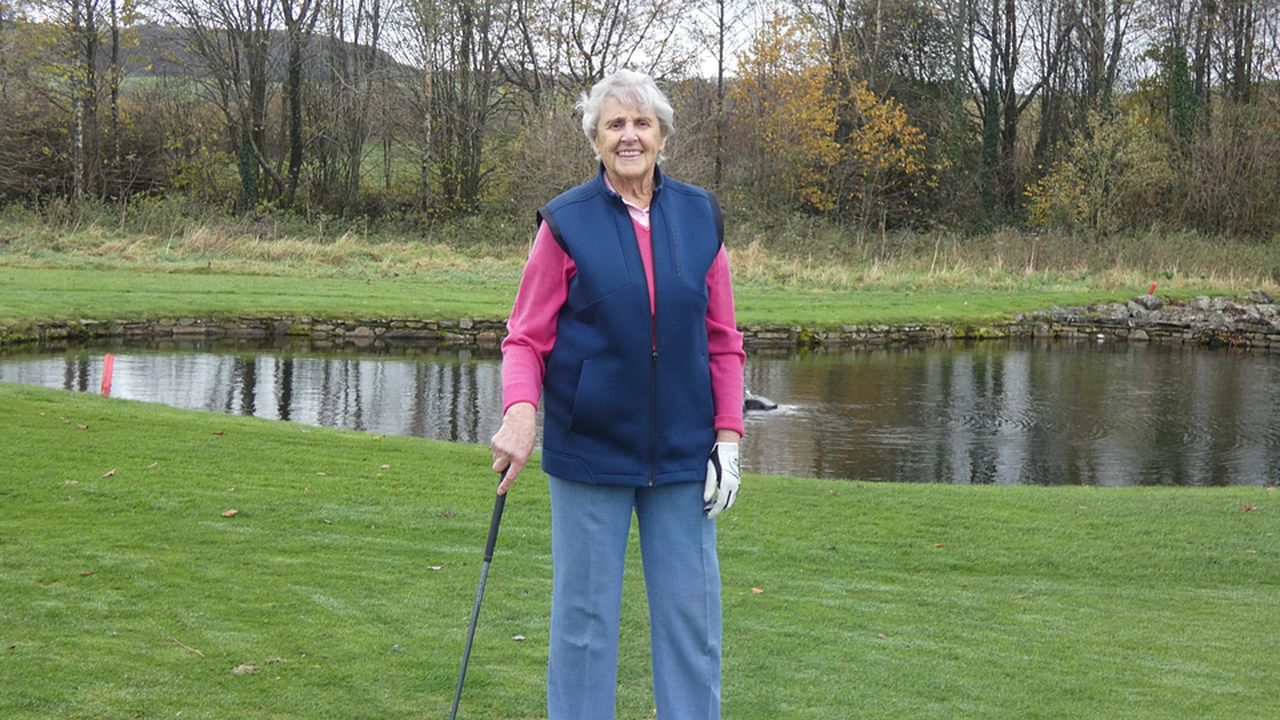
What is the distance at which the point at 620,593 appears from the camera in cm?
329

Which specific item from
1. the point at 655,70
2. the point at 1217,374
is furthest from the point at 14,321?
the point at 655,70

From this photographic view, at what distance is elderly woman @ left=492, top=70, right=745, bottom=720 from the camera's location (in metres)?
3.22

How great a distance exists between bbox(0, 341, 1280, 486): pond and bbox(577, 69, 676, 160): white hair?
9026 millimetres

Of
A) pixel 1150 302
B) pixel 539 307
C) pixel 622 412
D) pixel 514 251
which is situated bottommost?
pixel 622 412

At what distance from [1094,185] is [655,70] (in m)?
13.6

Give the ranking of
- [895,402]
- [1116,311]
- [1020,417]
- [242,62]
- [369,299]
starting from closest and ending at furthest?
[1020,417] < [895,402] < [369,299] < [1116,311] < [242,62]

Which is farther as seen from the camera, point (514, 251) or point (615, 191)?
point (514, 251)

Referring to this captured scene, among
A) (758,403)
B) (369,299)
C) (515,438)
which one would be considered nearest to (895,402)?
(758,403)

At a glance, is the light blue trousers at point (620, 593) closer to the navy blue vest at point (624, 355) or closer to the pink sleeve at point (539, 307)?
the navy blue vest at point (624, 355)

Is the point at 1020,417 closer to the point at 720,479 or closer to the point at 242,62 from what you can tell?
the point at 720,479

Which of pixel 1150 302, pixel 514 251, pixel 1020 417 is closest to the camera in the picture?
pixel 1020 417

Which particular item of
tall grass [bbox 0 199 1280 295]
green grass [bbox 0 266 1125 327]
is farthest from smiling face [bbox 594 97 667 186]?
tall grass [bbox 0 199 1280 295]

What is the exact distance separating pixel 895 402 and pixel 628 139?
47.8 feet

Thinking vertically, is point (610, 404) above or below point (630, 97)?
below
